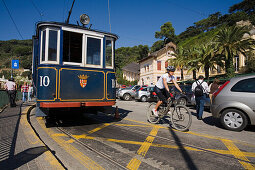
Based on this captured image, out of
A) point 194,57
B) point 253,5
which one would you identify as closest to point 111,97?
point 194,57

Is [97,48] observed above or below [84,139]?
above

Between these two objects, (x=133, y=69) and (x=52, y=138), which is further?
(x=133, y=69)

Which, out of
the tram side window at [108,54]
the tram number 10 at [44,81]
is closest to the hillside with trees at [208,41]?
the tram side window at [108,54]

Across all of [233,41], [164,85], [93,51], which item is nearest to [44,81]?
[93,51]

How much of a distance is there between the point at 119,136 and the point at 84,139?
91cm

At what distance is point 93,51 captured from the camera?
5.96m

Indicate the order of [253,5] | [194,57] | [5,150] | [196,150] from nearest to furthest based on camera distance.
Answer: [5,150] → [196,150] → [194,57] → [253,5]

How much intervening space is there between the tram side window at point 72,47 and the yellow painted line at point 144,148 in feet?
10.6

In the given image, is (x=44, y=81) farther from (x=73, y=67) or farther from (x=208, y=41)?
(x=208, y=41)

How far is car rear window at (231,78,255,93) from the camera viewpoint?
5230mm

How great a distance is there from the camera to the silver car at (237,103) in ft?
16.9

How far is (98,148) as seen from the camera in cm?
371

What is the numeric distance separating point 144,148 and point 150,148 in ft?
0.42

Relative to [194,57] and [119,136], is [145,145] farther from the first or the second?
[194,57]
